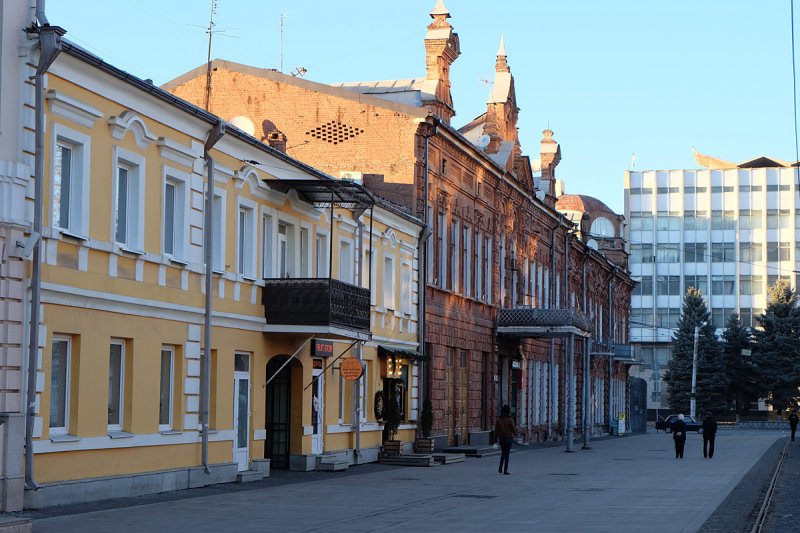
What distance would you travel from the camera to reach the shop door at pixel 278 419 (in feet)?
91.2

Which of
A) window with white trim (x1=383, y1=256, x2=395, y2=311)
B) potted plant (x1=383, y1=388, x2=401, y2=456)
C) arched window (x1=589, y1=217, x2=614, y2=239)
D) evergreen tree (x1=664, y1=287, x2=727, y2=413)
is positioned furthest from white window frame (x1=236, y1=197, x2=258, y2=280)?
arched window (x1=589, y1=217, x2=614, y2=239)

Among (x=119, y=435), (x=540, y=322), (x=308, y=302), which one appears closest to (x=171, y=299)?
(x=119, y=435)

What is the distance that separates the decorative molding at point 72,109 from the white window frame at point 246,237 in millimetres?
6190

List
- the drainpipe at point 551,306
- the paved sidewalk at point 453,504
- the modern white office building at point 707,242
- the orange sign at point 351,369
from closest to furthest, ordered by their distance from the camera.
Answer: the paved sidewalk at point 453,504 < the orange sign at point 351,369 < the drainpipe at point 551,306 < the modern white office building at point 707,242

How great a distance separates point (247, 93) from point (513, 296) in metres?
17.2

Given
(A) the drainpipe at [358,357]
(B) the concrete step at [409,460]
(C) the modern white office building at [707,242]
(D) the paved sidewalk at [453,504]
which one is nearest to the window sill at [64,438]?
(D) the paved sidewalk at [453,504]

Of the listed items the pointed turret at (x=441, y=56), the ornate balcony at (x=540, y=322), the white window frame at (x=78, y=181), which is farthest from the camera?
the ornate balcony at (x=540, y=322)

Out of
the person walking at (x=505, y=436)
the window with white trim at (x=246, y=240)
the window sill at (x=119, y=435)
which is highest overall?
the window with white trim at (x=246, y=240)

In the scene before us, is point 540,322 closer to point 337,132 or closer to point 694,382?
point 337,132

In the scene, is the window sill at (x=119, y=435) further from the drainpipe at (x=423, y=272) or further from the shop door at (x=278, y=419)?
the drainpipe at (x=423, y=272)

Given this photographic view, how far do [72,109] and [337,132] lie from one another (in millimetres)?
18565

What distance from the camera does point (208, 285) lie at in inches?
912

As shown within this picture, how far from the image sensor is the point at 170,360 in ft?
72.9

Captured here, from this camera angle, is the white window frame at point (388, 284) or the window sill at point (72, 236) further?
the white window frame at point (388, 284)
